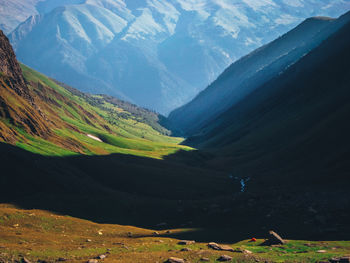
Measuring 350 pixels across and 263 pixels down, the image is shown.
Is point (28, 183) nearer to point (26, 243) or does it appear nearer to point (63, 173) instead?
point (63, 173)

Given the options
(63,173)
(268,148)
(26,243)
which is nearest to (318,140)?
(268,148)

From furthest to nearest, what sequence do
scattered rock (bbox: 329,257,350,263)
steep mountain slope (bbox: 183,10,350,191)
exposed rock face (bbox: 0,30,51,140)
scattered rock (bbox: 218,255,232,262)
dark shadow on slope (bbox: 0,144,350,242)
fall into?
steep mountain slope (bbox: 183,10,350,191), exposed rock face (bbox: 0,30,51,140), dark shadow on slope (bbox: 0,144,350,242), scattered rock (bbox: 218,255,232,262), scattered rock (bbox: 329,257,350,263)

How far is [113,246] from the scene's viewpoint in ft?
140

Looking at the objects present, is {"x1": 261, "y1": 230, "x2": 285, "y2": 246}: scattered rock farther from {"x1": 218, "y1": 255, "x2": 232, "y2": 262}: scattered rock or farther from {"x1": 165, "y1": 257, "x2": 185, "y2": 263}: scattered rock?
{"x1": 165, "y1": 257, "x2": 185, "y2": 263}: scattered rock

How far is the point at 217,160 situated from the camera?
559ft

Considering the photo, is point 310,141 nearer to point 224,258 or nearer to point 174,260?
point 224,258

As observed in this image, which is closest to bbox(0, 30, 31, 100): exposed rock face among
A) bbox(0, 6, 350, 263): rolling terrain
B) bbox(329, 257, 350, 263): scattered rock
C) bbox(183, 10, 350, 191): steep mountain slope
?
bbox(0, 6, 350, 263): rolling terrain

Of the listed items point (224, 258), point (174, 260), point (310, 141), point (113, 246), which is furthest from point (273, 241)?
point (310, 141)

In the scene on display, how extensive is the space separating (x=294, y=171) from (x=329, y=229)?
61729 millimetres

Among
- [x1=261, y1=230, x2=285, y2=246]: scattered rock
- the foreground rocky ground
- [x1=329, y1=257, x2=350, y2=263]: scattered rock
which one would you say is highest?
[x1=329, y1=257, x2=350, y2=263]: scattered rock

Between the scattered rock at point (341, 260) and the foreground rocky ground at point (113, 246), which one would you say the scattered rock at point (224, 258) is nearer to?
the foreground rocky ground at point (113, 246)

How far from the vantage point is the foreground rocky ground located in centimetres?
3494

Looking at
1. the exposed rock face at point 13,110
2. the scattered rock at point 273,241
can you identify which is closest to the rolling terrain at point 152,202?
the exposed rock face at point 13,110

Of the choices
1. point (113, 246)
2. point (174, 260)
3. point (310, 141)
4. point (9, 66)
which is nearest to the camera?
point (174, 260)
